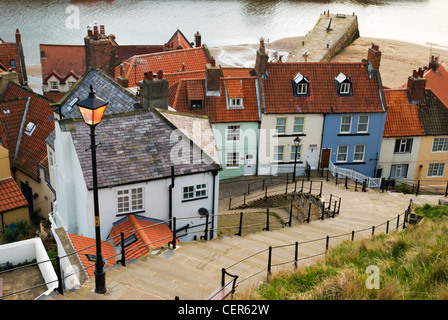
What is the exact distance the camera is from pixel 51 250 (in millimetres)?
23016

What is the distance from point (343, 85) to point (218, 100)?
26.2ft

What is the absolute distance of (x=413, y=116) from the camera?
35031 mm

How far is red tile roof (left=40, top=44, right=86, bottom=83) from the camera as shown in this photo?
146 feet

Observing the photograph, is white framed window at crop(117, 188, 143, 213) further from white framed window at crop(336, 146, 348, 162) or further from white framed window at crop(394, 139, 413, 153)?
white framed window at crop(394, 139, 413, 153)

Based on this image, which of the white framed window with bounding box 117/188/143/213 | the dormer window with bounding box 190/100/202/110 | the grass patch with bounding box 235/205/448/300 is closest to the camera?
the grass patch with bounding box 235/205/448/300

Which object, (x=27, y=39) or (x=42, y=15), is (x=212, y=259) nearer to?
(x=27, y=39)

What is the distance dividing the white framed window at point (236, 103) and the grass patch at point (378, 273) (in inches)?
735

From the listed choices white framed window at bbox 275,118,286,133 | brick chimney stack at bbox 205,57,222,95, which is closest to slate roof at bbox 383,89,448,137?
white framed window at bbox 275,118,286,133

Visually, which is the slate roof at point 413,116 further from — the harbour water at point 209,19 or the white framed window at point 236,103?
the harbour water at point 209,19

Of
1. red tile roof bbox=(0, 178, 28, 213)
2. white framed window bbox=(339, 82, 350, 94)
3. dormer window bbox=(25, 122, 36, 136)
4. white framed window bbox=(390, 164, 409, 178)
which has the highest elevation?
white framed window bbox=(339, 82, 350, 94)

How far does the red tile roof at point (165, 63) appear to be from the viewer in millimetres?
37312

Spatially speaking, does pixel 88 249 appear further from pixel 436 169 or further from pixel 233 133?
pixel 436 169

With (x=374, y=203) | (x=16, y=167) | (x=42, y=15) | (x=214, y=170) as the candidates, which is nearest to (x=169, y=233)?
(x=214, y=170)

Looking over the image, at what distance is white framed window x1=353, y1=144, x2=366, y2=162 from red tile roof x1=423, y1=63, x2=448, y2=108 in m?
8.08
